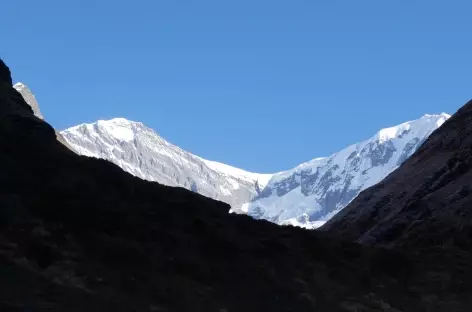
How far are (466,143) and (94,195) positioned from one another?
4686 centimetres

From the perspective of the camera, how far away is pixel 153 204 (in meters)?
35.6

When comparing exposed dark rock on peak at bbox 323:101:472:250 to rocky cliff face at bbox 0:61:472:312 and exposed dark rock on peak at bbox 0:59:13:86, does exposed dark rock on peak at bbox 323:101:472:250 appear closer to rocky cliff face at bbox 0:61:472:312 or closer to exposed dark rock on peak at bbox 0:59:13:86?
rocky cliff face at bbox 0:61:472:312

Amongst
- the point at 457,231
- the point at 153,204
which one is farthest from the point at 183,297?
the point at 457,231

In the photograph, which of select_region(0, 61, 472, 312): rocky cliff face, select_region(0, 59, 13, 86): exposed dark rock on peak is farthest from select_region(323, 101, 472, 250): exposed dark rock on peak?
select_region(0, 59, 13, 86): exposed dark rock on peak

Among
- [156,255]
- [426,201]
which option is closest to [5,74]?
[156,255]

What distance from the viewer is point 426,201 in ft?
195

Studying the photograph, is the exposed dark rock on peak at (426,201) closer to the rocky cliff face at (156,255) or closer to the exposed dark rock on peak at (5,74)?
the rocky cliff face at (156,255)

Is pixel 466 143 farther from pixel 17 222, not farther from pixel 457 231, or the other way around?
pixel 17 222

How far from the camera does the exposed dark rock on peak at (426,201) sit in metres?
49.7

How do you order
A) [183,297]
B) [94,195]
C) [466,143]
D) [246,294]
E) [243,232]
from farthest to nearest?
[466,143]
[243,232]
[94,195]
[246,294]
[183,297]

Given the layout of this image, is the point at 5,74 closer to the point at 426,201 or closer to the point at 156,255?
the point at 156,255

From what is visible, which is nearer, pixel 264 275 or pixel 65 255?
pixel 65 255

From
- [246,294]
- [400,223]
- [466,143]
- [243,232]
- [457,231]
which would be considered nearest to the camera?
[246,294]

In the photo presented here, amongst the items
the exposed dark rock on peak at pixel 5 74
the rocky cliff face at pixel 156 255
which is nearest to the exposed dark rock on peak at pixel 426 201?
the rocky cliff face at pixel 156 255
